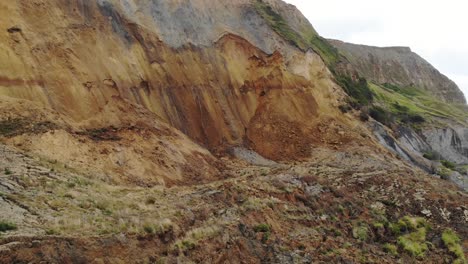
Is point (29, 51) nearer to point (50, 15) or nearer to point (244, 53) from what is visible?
point (50, 15)

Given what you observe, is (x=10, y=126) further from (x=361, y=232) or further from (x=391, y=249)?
(x=391, y=249)

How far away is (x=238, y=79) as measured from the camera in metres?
34.5

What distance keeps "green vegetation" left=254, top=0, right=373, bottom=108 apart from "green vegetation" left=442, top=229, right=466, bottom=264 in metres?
17.1

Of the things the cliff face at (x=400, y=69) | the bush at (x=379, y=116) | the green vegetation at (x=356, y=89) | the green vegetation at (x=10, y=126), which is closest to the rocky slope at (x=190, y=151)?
the green vegetation at (x=10, y=126)

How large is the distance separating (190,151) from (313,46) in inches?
1012

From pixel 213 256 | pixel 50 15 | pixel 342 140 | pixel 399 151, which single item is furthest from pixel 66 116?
pixel 399 151

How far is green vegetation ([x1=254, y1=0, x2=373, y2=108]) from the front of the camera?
1544 inches

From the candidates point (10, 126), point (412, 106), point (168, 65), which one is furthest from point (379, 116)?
point (10, 126)

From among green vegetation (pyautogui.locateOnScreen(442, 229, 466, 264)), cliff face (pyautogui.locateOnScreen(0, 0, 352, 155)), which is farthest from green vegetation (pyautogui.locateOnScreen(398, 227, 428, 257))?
cliff face (pyautogui.locateOnScreen(0, 0, 352, 155))

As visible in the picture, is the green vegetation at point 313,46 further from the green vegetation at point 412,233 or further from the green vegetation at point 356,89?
A: the green vegetation at point 412,233

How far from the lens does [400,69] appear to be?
9900 cm

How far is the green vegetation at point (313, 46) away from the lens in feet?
129

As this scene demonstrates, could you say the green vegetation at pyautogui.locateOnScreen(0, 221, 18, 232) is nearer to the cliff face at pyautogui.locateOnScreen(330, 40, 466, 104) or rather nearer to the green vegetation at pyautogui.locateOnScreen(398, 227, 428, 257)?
the green vegetation at pyautogui.locateOnScreen(398, 227, 428, 257)

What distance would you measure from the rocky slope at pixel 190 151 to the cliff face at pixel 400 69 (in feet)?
183
